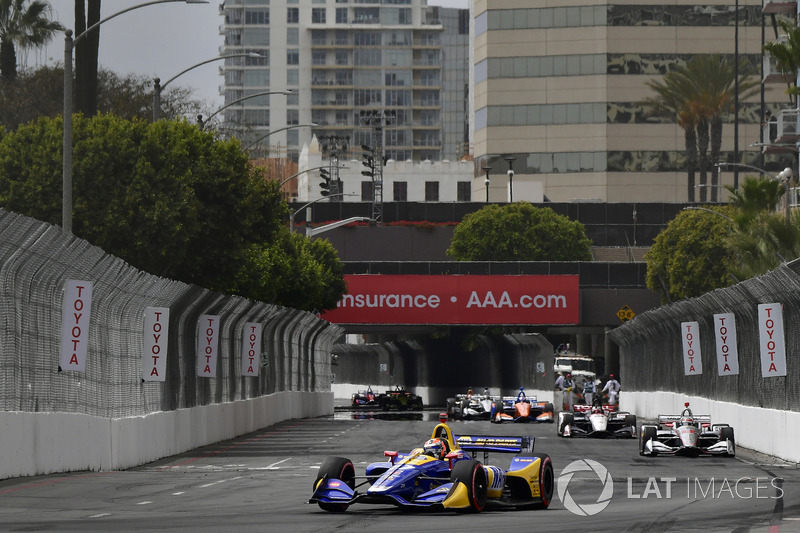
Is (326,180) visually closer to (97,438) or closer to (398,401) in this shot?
(398,401)

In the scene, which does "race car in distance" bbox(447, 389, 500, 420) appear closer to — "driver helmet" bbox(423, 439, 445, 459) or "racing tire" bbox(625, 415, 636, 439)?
"racing tire" bbox(625, 415, 636, 439)

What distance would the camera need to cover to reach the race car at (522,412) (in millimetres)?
48969

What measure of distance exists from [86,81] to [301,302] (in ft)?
66.9

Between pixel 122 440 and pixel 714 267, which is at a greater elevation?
pixel 714 267

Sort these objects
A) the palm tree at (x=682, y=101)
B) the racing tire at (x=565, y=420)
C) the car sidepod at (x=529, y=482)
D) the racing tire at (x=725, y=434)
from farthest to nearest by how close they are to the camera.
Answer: the palm tree at (x=682, y=101), the racing tire at (x=565, y=420), the racing tire at (x=725, y=434), the car sidepod at (x=529, y=482)

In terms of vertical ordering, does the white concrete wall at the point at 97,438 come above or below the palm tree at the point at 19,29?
below

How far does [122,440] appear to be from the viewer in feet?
83.5

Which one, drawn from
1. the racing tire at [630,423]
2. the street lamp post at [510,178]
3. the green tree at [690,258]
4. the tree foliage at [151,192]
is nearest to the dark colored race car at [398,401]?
the green tree at [690,258]

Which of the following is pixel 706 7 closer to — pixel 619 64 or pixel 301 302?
pixel 619 64

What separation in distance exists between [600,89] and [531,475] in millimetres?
110955

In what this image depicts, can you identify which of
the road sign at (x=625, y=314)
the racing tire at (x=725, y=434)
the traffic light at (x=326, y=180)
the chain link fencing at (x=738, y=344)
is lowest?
the racing tire at (x=725, y=434)

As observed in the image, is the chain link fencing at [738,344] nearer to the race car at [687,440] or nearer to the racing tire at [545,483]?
the race car at [687,440]

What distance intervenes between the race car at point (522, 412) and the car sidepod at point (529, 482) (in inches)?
1226

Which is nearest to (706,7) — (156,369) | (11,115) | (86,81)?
(11,115)
